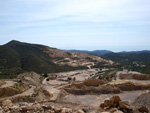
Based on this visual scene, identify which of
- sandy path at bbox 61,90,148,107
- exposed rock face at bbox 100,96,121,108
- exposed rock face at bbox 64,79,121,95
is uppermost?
exposed rock face at bbox 100,96,121,108

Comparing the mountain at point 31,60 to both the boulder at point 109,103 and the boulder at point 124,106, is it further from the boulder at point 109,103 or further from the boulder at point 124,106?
the boulder at point 124,106

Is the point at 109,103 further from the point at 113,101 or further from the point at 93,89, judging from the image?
the point at 93,89

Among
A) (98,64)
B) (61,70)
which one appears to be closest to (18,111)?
(61,70)

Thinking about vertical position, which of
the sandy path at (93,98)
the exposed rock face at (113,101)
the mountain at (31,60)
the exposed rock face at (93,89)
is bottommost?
the sandy path at (93,98)

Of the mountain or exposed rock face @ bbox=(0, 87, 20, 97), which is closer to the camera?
exposed rock face @ bbox=(0, 87, 20, 97)

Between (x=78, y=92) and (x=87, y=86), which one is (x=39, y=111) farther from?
(x=87, y=86)

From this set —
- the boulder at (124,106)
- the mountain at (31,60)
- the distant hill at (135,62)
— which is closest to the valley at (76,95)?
the boulder at (124,106)

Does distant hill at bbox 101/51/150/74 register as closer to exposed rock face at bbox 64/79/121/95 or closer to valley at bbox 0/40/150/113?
valley at bbox 0/40/150/113

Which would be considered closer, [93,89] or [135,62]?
[93,89]

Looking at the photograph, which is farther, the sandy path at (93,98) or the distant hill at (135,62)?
the distant hill at (135,62)

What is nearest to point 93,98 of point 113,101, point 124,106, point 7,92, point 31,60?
point 113,101

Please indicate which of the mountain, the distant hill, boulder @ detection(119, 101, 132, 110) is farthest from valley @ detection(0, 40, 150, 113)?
the distant hill

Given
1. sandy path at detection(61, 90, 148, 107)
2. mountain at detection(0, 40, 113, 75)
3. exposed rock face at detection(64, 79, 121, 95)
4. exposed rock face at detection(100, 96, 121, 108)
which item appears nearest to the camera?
exposed rock face at detection(100, 96, 121, 108)
